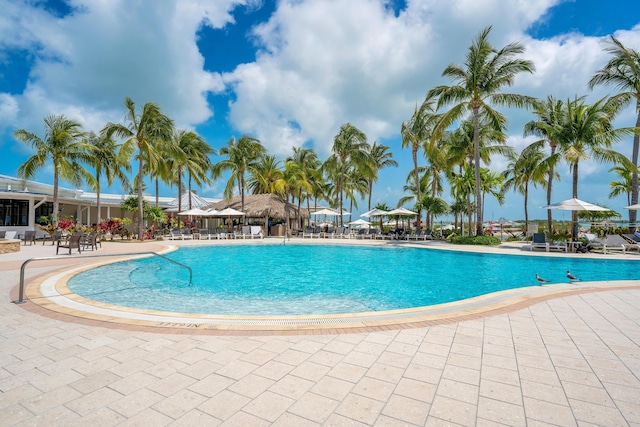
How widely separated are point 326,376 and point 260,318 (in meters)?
2.07

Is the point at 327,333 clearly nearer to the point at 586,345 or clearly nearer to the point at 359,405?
the point at 359,405

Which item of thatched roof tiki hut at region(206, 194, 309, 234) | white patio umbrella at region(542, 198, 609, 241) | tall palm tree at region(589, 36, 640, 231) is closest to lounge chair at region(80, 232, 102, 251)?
thatched roof tiki hut at region(206, 194, 309, 234)

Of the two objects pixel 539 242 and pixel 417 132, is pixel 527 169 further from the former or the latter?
pixel 539 242

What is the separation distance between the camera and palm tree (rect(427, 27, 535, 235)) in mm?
16922

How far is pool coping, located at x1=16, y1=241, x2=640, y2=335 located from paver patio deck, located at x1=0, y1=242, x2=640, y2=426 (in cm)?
21

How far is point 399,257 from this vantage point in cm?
1459

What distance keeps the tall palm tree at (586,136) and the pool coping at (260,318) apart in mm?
13893

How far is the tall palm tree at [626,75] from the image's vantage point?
1670 centimetres

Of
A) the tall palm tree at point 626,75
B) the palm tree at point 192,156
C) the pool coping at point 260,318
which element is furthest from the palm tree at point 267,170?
the tall palm tree at point 626,75

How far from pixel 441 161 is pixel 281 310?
22.8 metres

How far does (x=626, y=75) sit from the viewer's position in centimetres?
1709

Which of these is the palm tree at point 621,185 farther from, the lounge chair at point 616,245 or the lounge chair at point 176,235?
the lounge chair at point 176,235

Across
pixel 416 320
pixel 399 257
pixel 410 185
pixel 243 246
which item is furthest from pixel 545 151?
pixel 416 320

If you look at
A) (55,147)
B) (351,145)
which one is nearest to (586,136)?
(351,145)
